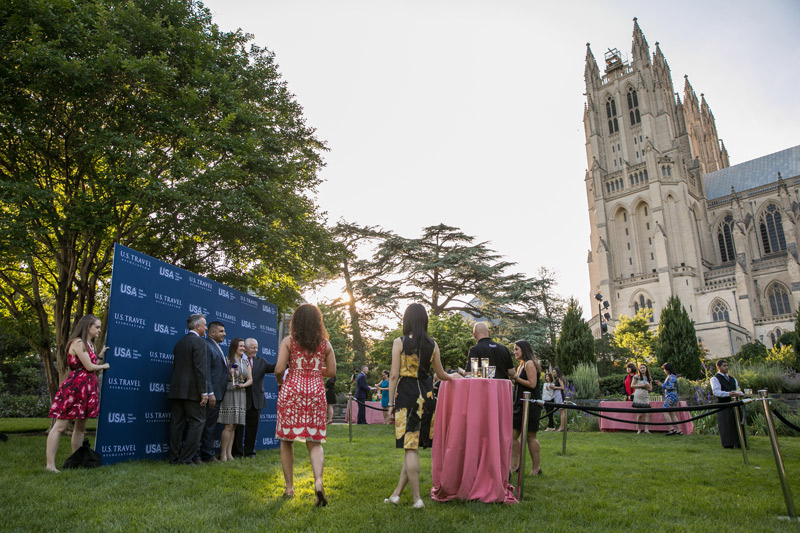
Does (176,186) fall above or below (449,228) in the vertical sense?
below

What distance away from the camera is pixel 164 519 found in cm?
380

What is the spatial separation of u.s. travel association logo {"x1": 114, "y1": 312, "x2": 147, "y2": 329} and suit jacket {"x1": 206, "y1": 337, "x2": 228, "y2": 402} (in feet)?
2.97

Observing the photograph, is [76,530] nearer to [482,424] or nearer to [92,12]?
[482,424]

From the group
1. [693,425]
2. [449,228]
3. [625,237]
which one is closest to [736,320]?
[625,237]

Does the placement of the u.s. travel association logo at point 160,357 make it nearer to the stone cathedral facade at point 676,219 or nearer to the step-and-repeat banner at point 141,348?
the step-and-repeat banner at point 141,348

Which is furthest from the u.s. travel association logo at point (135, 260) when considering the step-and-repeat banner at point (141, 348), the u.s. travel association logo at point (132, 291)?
the u.s. travel association logo at point (132, 291)

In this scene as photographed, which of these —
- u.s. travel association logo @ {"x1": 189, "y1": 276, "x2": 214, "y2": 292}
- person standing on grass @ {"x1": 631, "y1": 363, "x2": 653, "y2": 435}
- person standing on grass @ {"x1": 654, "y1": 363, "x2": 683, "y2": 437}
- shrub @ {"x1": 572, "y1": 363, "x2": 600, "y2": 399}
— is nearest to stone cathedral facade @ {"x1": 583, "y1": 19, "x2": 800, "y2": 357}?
shrub @ {"x1": 572, "y1": 363, "x2": 600, "y2": 399}

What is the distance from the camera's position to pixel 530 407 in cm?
607

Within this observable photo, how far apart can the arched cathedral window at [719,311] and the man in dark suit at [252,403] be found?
192 ft

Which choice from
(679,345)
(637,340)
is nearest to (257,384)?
(679,345)

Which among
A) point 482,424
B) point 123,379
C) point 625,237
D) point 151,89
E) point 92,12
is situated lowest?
point 482,424

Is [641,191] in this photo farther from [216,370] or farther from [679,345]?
[216,370]

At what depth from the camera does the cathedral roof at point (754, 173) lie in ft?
211

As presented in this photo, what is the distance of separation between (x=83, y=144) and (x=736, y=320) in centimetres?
6145
